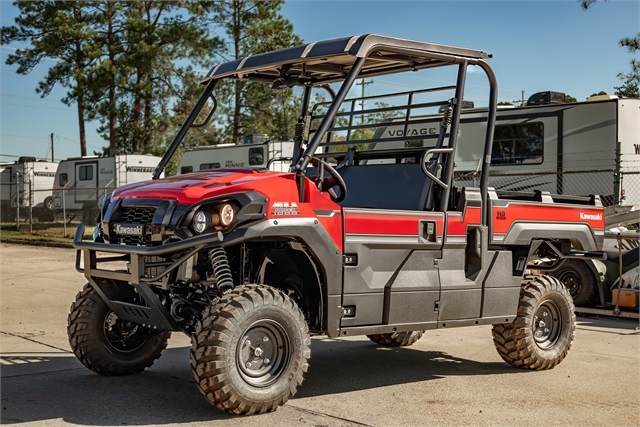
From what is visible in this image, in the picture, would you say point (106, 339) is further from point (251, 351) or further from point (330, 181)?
point (330, 181)

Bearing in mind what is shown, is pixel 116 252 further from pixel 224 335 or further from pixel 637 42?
pixel 637 42

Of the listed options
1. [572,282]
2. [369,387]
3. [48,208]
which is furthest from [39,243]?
[369,387]

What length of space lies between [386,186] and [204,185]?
200 centimetres

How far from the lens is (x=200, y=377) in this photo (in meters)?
5.46

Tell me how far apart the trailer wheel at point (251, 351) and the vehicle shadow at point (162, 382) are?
18 cm

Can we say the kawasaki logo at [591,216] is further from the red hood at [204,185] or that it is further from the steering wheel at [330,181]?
the red hood at [204,185]

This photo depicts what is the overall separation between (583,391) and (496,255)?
4.45 feet

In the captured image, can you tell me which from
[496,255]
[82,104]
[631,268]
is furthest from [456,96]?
[82,104]

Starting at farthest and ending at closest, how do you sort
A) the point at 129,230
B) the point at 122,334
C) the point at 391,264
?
the point at 122,334
the point at 391,264
the point at 129,230

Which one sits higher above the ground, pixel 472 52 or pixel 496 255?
pixel 472 52

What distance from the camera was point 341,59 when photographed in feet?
23.1

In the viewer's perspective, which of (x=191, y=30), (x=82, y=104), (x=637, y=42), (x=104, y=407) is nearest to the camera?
(x=104, y=407)

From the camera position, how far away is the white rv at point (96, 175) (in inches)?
1300

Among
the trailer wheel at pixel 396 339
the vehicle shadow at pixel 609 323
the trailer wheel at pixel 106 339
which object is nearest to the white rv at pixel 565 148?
the vehicle shadow at pixel 609 323
